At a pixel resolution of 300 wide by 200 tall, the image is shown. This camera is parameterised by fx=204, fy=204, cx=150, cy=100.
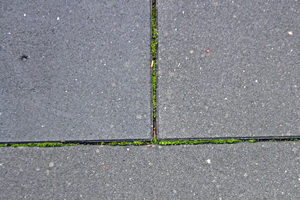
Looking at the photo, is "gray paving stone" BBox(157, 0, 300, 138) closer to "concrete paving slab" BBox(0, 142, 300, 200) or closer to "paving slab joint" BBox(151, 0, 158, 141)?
"paving slab joint" BBox(151, 0, 158, 141)

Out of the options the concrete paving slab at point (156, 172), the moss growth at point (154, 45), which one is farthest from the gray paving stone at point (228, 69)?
the concrete paving slab at point (156, 172)

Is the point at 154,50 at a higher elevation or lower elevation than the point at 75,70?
higher

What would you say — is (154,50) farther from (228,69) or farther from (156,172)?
(156,172)

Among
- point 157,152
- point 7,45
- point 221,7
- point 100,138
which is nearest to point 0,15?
point 7,45

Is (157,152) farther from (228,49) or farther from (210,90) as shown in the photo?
(228,49)

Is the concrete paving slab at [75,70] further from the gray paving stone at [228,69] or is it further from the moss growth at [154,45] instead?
the gray paving stone at [228,69]

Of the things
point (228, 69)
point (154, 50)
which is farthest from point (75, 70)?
point (228, 69)

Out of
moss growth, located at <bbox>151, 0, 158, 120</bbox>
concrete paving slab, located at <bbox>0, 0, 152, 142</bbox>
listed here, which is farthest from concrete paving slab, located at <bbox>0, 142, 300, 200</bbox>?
moss growth, located at <bbox>151, 0, 158, 120</bbox>
